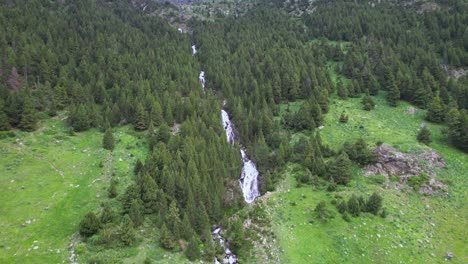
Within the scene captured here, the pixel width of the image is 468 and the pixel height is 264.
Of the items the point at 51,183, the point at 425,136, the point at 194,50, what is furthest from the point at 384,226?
the point at 194,50

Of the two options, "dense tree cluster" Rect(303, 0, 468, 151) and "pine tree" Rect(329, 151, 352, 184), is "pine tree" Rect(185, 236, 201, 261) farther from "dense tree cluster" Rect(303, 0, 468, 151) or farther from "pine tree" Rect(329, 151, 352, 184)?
"dense tree cluster" Rect(303, 0, 468, 151)

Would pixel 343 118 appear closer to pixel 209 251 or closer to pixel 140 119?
pixel 209 251

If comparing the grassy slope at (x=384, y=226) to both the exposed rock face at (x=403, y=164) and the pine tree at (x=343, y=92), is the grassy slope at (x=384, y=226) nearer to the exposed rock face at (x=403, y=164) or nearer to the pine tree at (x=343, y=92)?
the exposed rock face at (x=403, y=164)

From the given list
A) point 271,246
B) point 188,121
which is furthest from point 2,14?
point 271,246

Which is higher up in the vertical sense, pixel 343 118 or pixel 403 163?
pixel 343 118

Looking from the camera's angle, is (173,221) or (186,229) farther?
(173,221)

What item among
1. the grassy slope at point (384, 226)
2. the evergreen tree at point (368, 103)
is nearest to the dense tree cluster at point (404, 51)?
the evergreen tree at point (368, 103)
